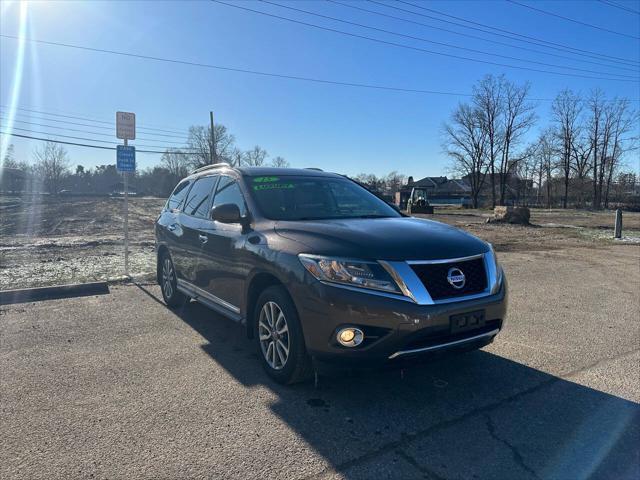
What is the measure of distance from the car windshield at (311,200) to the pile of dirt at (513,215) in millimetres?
21975

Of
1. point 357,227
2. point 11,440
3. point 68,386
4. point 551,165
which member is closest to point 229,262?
point 357,227

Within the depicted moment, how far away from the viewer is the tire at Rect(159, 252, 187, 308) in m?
5.95

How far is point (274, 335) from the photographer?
143 inches

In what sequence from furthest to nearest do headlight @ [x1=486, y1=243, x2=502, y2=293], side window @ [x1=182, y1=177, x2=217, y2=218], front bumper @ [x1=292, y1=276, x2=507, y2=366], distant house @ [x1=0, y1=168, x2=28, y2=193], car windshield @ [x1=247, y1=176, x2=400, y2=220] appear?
1. distant house @ [x1=0, y1=168, x2=28, y2=193]
2. side window @ [x1=182, y1=177, x2=217, y2=218]
3. car windshield @ [x1=247, y1=176, x2=400, y2=220]
4. headlight @ [x1=486, y1=243, x2=502, y2=293]
5. front bumper @ [x1=292, y1=276, x2=507, y2=366]

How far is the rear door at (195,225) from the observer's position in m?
4.97

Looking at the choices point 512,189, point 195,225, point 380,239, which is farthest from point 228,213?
point 512,189

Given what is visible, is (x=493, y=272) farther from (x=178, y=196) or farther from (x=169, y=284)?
(x=178, y=196)

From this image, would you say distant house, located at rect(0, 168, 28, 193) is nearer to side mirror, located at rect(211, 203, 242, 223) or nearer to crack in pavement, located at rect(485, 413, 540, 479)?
side mirror, located at rect(211, 203, 242, 223)

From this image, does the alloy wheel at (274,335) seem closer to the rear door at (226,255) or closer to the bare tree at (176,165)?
the rear door at (226,255)

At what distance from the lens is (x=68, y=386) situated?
12.2ft

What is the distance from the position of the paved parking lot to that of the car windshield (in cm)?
145

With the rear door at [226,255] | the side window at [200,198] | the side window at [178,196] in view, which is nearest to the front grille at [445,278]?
the rear door at [226,255]

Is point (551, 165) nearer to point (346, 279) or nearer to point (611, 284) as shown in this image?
point (611, 284)

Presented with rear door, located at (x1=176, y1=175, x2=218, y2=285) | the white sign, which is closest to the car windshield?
rear door, located at (x1=176, y1=175, x2=218, y2=285)
